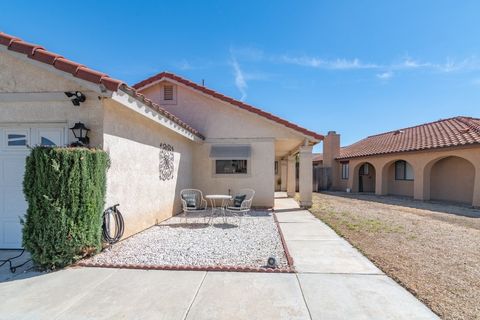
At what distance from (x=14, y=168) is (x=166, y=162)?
5.58 metres

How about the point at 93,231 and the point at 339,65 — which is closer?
the point at 93,231

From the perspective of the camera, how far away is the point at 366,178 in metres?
31.2

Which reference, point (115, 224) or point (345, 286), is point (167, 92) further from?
point (345, 286)

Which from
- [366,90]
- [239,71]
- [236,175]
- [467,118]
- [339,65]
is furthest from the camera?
[467,118]

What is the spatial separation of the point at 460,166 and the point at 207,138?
1953cm

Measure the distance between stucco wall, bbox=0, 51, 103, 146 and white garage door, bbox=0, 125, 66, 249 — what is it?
256 mm

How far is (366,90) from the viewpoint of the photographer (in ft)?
75.0

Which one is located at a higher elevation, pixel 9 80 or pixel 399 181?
pixel 9 80

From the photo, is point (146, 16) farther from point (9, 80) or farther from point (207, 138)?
point (9, 80)

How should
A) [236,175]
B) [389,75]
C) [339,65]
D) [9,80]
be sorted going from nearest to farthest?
[9,80], [236,175], [339,65], [389,75]

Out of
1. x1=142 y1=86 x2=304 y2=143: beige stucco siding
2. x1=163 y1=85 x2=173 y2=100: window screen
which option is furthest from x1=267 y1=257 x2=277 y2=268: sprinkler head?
x1=163 y1=85 x2=173 y2=100: window screen

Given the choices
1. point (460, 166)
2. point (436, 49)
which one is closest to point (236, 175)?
point (436, 49)

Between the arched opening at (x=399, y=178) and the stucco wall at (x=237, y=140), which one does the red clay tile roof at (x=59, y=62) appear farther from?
the arched opening at (x=399, y=178)

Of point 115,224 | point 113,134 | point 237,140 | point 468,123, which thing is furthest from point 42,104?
point 468,123
